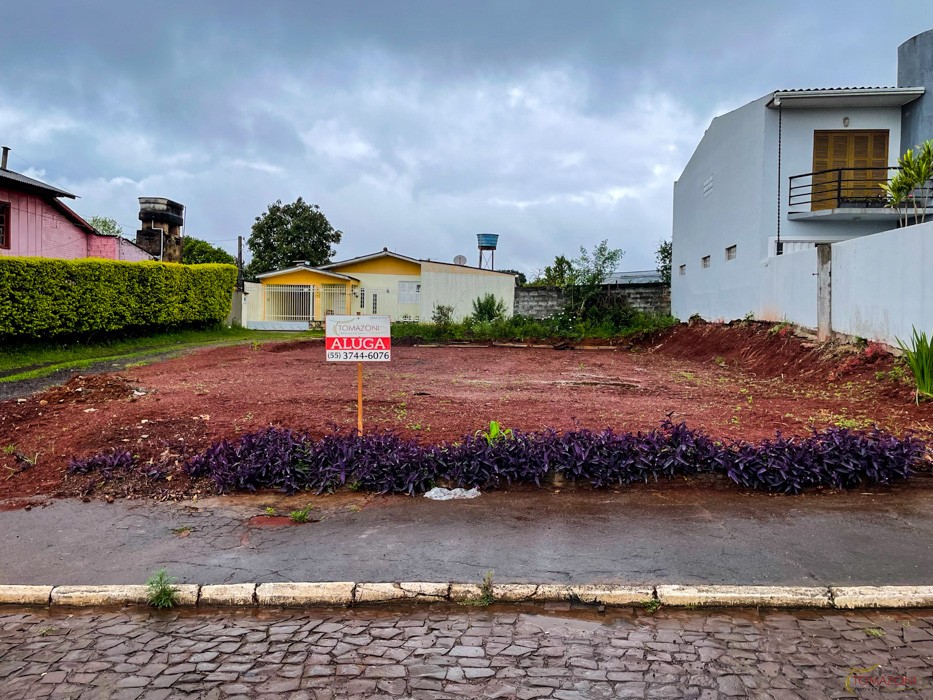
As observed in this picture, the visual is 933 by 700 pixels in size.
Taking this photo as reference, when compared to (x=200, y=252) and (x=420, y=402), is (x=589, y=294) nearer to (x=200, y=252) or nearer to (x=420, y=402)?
(x=420, y=402)

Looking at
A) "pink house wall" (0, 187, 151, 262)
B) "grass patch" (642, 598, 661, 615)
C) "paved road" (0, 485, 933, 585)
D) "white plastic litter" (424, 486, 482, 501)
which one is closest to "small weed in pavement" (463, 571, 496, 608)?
"paved road" (0, 485, 933, 585)

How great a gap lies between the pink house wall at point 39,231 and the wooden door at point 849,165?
2475cm

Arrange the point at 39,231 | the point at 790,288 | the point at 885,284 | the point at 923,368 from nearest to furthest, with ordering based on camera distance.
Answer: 1. the point at 923,368
2. the point at 885,284
3. the point at 790,288
4. the point at 39,231

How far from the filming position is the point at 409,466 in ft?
17.3

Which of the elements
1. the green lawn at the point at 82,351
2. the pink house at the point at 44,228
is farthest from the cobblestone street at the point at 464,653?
the pink house at the point at 44,228

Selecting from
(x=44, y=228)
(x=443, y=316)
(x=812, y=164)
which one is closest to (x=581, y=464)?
(x=812, y=164)

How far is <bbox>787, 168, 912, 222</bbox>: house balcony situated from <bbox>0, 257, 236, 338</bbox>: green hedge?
63.3 feet

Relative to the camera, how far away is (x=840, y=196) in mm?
18219

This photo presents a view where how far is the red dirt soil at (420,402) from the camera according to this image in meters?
6.33

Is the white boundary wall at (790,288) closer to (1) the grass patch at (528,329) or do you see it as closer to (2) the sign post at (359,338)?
(1) the grass patch at (528,329)

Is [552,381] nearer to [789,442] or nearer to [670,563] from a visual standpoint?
[789,442]

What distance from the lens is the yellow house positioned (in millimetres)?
29844

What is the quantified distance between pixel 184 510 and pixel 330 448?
1.26m

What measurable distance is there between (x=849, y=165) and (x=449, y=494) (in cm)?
1946
